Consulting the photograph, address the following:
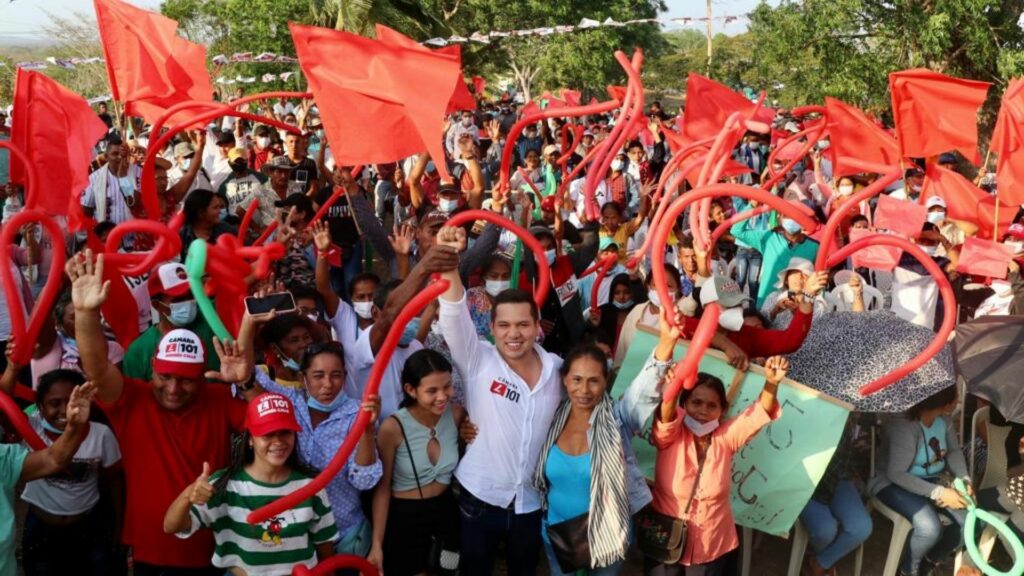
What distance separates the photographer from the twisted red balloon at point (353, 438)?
3115 millimetres

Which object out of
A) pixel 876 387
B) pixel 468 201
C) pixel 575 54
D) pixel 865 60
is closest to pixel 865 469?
pixel 876 387

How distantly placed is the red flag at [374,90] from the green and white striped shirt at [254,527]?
182cm

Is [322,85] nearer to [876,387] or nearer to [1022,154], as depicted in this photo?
[876,387]

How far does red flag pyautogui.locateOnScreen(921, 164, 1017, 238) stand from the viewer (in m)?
→ 6.81

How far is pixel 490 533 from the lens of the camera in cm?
376

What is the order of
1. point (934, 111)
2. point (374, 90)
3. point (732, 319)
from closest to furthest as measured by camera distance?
point (732, 319), point (374, 90), point (934, 111)

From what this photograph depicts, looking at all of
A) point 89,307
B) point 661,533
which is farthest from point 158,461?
point 661,533

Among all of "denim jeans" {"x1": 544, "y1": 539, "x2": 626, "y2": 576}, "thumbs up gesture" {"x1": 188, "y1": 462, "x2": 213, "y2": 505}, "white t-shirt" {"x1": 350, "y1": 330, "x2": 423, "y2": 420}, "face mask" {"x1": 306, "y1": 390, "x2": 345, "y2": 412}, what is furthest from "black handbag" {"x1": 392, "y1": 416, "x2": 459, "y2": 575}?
"thumbs up gesture" {"x1": 188, "y1": 462, "x2": 213, "y2": 505}

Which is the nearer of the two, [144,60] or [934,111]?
[144,60]

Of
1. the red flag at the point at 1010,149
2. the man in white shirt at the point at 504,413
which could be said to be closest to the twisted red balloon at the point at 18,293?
the man in white shirt at the point at 504,413

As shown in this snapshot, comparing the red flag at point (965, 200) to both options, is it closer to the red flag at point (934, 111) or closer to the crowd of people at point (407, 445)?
the red flag at point (934, 111)

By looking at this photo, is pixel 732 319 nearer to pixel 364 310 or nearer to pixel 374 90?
pixel 364 310

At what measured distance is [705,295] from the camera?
423 cm

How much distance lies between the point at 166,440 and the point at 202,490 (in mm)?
493
